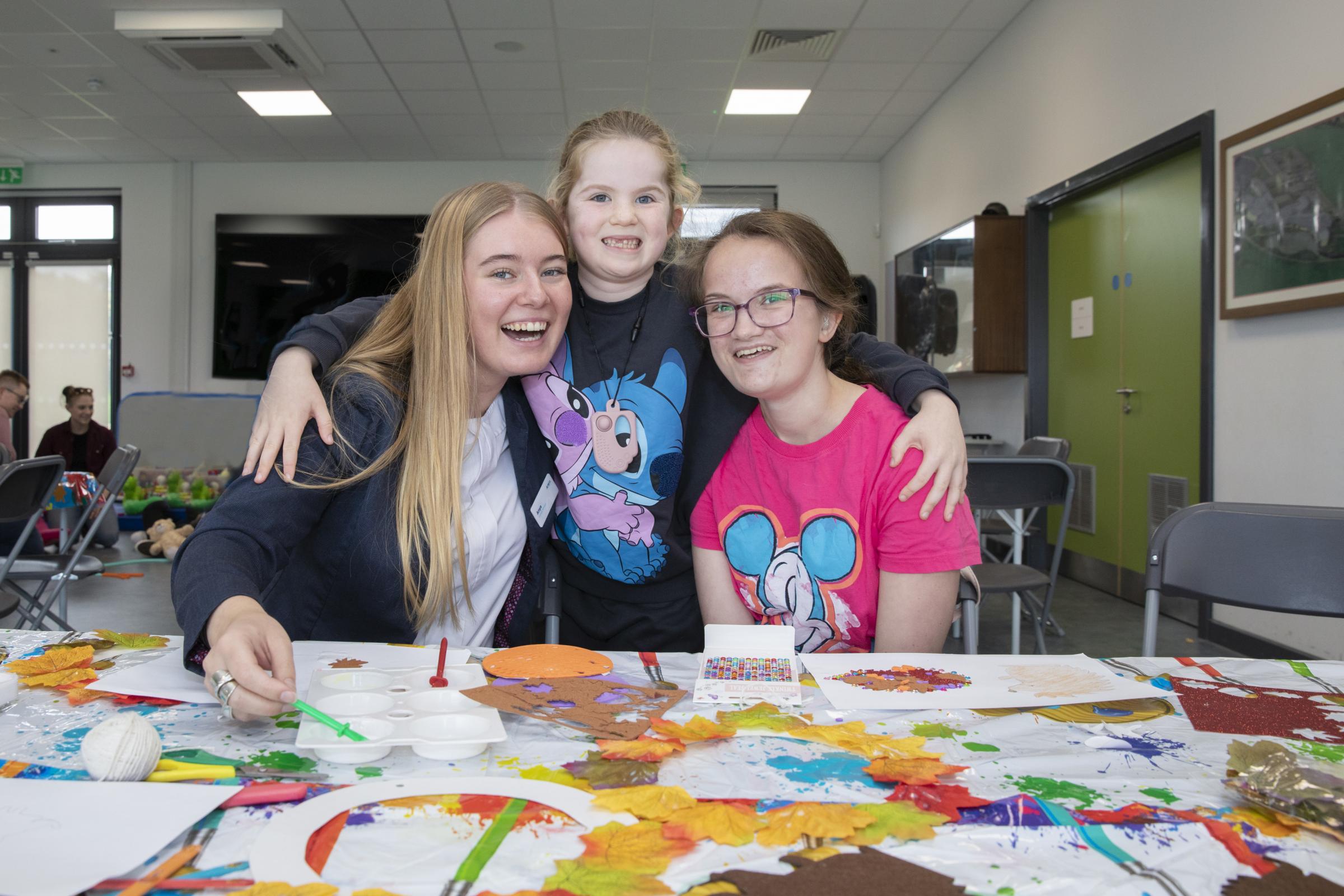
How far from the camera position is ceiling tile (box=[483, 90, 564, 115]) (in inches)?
252

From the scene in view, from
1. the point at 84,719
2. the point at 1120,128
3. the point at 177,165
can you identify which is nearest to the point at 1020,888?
the point at 84,719

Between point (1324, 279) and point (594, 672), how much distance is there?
293cm

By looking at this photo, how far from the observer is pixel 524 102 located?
21.6ft

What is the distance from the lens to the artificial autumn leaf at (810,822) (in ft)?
2.09

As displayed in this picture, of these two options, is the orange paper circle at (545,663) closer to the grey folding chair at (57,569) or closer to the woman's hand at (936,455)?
the woman's hand at (936,455)

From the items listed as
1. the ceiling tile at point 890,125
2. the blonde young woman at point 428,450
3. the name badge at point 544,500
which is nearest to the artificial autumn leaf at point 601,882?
the blonde young woman at point 428,450

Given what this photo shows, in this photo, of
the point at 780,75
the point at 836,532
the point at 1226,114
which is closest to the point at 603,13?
the point at 780,75

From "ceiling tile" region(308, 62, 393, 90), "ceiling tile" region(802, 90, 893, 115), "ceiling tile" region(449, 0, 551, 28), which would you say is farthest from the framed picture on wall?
"ceiling tile" region(308, 62, 393, 90)

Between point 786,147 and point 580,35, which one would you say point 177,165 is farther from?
point 786,147

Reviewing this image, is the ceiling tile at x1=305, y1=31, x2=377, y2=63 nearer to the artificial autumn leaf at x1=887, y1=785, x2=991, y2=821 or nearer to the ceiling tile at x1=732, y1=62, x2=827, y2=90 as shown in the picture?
the ceiling tile at x1=732, y1=62, x2=827, y2=90

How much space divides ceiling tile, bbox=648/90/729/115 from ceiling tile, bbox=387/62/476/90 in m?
1.25

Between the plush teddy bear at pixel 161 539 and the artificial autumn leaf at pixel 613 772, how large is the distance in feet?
17.9

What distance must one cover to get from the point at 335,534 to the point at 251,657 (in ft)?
1.63

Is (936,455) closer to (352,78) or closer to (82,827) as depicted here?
(82,827)
